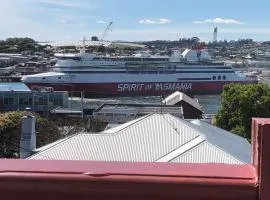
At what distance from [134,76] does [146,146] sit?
6467cm

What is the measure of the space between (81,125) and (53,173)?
3051cm

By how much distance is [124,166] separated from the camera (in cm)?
251

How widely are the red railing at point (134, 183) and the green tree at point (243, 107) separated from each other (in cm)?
3007

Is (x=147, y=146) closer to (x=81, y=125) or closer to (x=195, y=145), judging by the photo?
(x=195, y=145)

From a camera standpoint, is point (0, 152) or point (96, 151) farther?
point (0, 152)

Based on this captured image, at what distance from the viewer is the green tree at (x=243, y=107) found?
1296 inches

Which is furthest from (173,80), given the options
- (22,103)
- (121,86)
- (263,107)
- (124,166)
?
(124,166)

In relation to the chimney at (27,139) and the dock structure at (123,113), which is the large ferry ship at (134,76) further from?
the chimney at (27,139)

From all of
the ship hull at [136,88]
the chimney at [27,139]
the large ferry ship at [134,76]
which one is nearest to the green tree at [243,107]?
the chimney at [27,139]

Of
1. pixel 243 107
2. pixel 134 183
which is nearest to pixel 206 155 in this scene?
pixel 134 183

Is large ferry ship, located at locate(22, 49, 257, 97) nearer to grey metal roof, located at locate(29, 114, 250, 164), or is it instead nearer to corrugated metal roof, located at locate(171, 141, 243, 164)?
grey metal roof, located at locate(29, 114, 250, 164)

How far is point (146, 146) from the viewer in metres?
15.9

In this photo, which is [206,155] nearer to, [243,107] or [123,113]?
[243,107]

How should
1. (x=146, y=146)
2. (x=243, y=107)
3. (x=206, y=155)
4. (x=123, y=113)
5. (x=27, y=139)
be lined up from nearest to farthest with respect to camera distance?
1. (x=206, y=155)
2. (x=146, y=146)
3. (x=27, y=139)
4. (x=243, y=107)
5. (x=123, y=113)
